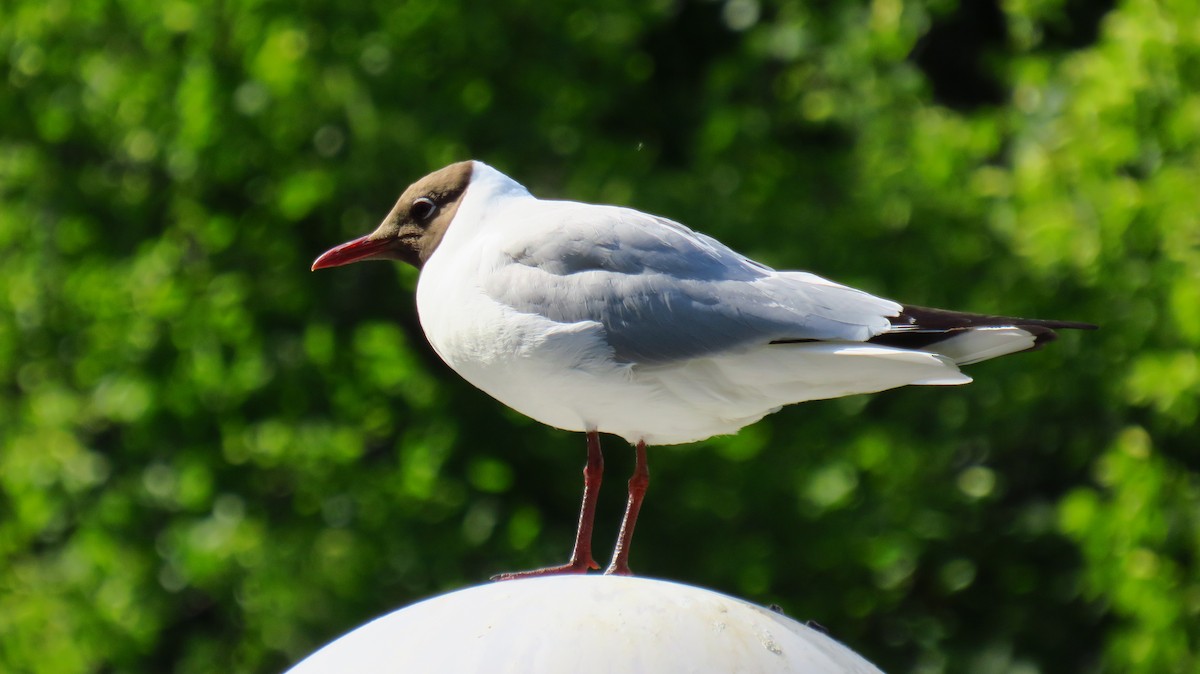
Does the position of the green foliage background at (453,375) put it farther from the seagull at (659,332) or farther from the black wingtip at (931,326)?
the black wingtip at (931,326)

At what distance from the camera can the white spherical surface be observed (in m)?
1.86

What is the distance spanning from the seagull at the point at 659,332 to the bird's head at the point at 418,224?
0.83 ft

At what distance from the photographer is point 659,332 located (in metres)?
2.45

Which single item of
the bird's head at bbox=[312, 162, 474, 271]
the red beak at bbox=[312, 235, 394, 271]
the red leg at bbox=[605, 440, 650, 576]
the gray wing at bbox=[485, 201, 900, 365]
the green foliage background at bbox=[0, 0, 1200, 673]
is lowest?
the green foliage background at bbox=[0, 0, 1200, 673]

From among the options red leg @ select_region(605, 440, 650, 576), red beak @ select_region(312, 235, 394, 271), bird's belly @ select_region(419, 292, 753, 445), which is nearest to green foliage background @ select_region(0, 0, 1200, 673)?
red beak @ select_region(312, 235, 394, 271)

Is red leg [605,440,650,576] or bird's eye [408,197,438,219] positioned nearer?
red leg [605,440,650,576]

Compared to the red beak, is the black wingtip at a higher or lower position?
higher

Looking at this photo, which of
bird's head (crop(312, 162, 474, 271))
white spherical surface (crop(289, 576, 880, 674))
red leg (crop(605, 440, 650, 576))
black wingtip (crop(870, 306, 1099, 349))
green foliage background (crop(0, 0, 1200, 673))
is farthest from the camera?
green foliage background (crop(0, 0, 1200, 673))

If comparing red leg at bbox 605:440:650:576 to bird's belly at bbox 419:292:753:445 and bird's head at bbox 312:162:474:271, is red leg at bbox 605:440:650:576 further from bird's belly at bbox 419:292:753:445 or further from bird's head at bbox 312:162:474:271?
bird's head at bbox 312:162:474:271

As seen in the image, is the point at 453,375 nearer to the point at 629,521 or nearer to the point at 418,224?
the point at 418,224

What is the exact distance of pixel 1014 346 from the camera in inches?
93.2

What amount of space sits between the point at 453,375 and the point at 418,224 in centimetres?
256

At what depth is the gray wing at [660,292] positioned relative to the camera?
2424 millimetres

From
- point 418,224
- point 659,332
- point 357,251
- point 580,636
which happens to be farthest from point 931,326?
point 357,251
